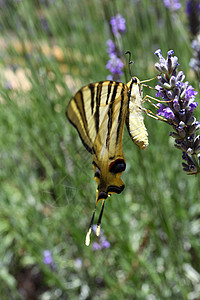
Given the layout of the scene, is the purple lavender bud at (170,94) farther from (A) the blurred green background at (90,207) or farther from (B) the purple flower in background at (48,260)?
(B) the purple flower in background at (48,260)

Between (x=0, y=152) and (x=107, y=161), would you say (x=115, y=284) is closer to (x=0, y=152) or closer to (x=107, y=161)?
(x=107, y=161)

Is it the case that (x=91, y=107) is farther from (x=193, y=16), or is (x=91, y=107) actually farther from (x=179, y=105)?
(x=193, y=16)

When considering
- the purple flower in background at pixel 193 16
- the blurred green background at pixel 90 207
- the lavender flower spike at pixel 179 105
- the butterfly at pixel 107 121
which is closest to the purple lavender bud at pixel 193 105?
the lavender flower spike at pixel 179 105

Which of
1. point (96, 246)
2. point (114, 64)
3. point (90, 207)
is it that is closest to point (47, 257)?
point (96, 246)

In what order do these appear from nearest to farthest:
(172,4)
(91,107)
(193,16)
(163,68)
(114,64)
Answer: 1. (163,68)
2. (91,107)
3. (114,64)
4. (193,16)
5. (172,4)

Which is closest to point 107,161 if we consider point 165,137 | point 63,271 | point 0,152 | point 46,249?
point 165,137

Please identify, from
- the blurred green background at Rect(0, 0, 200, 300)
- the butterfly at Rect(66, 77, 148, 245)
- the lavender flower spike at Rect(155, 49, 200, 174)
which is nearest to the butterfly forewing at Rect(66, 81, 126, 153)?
the butterfly at Rect(66, 77, 148, 245)
